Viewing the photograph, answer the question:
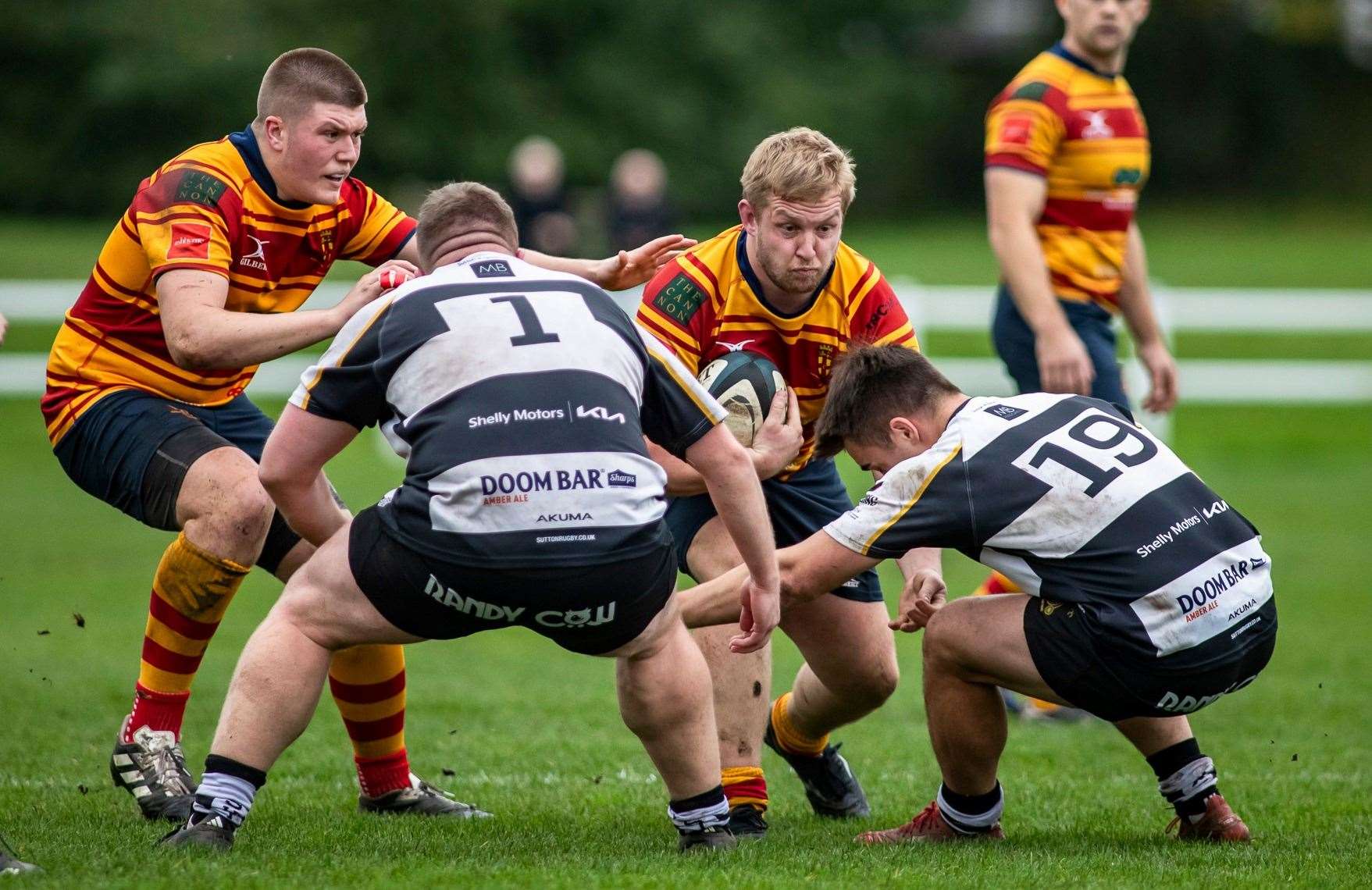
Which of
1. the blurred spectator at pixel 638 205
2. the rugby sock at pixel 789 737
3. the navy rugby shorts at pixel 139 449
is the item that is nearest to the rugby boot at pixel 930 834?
the rugby sock at pixel 789 737

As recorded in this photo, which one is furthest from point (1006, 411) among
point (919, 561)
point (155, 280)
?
point (155, 280)

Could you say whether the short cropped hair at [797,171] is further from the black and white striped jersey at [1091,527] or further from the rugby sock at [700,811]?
the rugby sock at [700,811]

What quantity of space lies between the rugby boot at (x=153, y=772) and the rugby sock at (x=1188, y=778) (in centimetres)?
279

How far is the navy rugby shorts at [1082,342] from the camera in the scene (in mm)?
6672

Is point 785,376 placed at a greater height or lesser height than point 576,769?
greater

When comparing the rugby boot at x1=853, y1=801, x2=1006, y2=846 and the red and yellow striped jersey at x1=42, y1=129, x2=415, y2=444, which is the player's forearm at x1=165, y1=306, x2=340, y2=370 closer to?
the red and yellow striped jersey at x1=42, y1=129, x2=415, y2=444

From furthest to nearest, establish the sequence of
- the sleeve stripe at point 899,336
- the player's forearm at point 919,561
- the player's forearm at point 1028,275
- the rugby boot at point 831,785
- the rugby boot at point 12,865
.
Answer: the player's forearm at point 1028,275 < the rugby boot at point 831,785 < the sleeve stripe at point 899,336 < the player's forearm at point 919,561 < the rugby boot at point 12,865

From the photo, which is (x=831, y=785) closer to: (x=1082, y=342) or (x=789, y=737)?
Result: (x=789, y=737)

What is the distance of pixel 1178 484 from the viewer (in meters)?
4.38

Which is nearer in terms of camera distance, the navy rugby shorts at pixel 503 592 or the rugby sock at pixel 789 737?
the navy rugby shorts at pixel 503 592

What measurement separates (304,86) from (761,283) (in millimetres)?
1482

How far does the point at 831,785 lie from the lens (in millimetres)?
5410

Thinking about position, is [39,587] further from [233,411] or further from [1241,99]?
[1241,99]

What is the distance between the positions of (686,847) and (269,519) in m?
1.51
